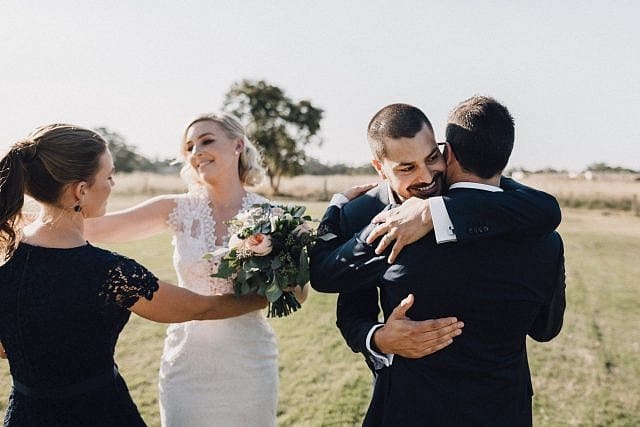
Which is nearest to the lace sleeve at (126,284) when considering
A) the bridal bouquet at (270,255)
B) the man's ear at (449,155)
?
the bridal bouquet at (270,255)

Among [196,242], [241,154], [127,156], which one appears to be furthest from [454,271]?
[127,156]

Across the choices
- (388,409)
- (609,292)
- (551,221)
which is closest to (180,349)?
(388,409)

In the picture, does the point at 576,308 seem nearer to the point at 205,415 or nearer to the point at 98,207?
the point at 205,415

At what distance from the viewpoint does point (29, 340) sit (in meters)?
2.30

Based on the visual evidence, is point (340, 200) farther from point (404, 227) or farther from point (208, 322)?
point (208, 322)

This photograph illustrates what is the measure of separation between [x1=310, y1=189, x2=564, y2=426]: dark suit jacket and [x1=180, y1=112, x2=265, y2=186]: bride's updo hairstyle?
1904mm

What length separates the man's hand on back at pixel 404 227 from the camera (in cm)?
212

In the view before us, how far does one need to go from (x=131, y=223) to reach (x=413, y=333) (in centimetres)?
230

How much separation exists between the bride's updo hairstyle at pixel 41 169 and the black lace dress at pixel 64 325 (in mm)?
154

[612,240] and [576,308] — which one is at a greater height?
[576,308]

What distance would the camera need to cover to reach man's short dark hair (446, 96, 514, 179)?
2.16 m

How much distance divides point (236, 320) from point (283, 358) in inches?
166

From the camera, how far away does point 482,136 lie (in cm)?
215

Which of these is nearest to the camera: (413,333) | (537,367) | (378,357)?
(413,333)
